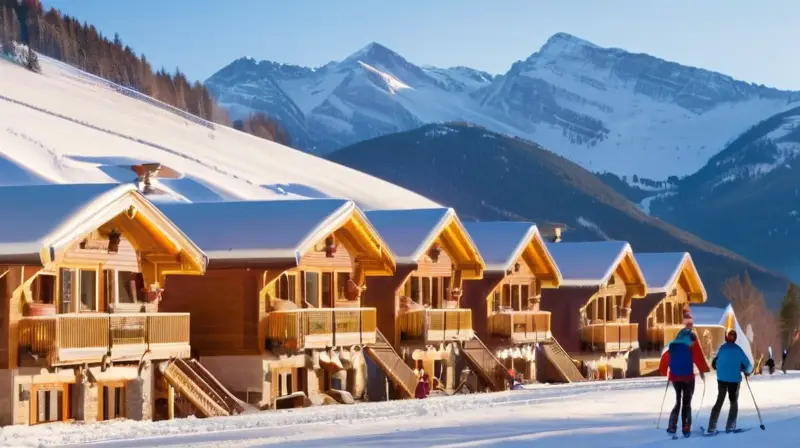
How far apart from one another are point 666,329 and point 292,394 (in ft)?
114

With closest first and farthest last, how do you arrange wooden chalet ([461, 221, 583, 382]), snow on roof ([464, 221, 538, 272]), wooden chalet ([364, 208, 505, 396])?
1. wooden chalet ([364, 208, 505, 396])
2. snow on roof ([464, 221, 538, 272])
3. wooden chalet ([461, 221, 583, 382])

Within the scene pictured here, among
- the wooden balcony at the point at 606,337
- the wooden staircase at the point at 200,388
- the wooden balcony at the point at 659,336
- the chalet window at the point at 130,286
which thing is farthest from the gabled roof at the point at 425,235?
the wooden balcony at the point at 659,336

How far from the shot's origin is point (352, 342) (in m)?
40.2

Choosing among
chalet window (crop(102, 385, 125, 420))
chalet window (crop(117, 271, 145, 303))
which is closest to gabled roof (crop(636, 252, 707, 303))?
chalet window (crop(117, 271, 145, 303))

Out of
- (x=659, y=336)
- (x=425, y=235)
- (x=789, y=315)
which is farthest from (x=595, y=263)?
(x=789, y=315)

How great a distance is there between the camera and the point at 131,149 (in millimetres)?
84688

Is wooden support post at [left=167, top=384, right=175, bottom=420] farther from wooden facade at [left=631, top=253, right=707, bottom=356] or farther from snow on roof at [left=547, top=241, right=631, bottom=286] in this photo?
wooden facade at [left=631, top=253, right=707, bottom=356]

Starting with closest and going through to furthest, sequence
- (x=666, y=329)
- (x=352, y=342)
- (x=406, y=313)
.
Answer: (x=352, y=342)
(x=406, y=313)
(x=666, y=329)

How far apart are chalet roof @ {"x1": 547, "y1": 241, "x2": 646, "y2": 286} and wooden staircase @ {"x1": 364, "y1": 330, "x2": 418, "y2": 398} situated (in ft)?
65.0

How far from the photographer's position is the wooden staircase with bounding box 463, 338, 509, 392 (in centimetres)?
4812

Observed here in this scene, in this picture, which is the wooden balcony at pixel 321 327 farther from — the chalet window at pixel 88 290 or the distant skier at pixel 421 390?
the chalet window at pixel 88 290

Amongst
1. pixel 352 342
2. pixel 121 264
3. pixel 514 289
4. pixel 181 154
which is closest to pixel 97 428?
pixel 121 264

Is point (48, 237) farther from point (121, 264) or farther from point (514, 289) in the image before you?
point (514, 289)

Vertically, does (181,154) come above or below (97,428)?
above
